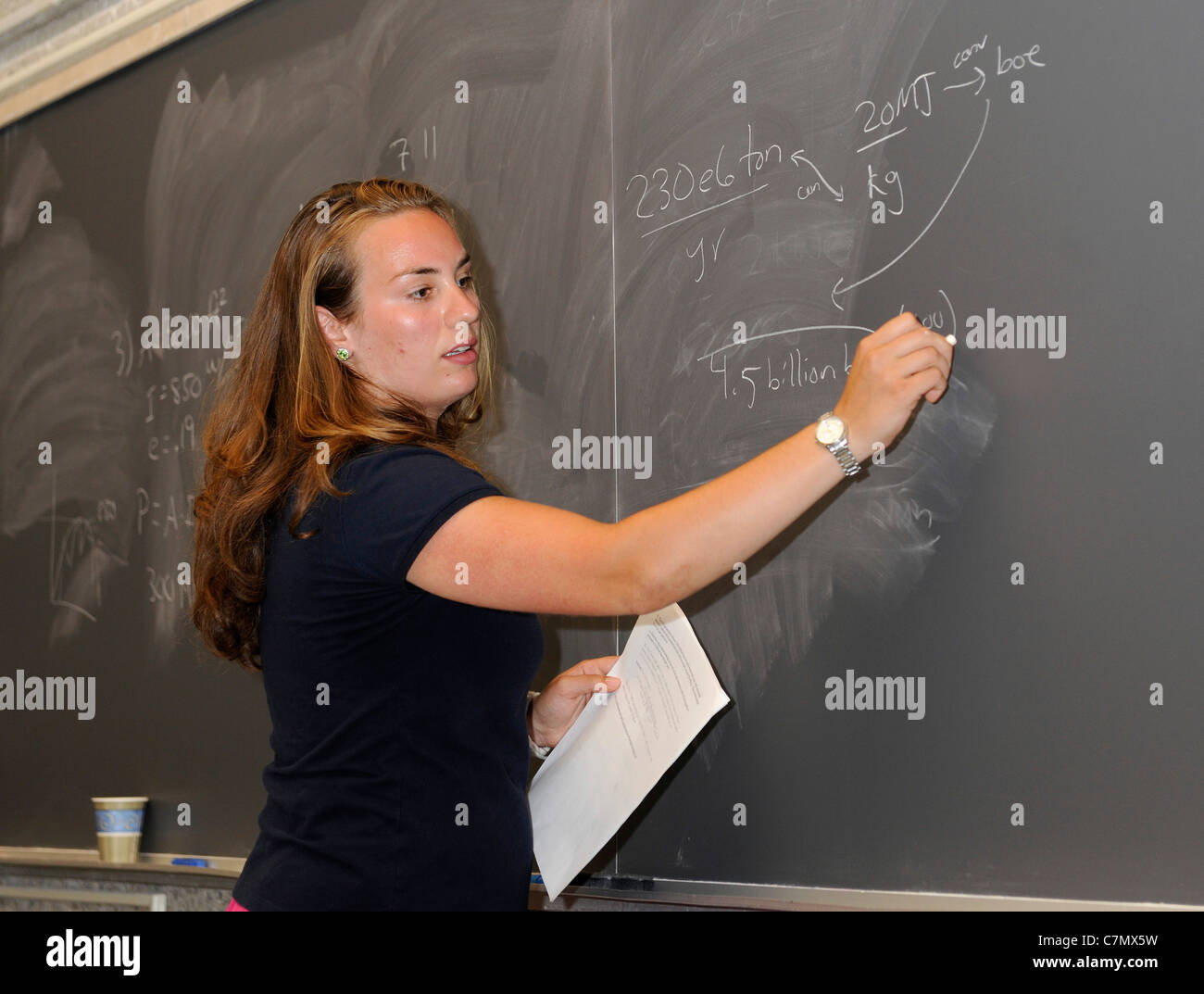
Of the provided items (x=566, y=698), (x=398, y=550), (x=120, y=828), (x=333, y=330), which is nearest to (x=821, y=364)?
(x=566, y=698)

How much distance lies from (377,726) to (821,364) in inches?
36.2

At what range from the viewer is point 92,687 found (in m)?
2.81

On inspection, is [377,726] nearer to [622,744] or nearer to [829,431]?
[622,744]

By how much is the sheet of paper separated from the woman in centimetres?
19

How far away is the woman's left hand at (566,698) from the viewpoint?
1.69 meters

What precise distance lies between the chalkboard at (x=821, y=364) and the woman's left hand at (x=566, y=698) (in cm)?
34

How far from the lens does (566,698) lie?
1.71m

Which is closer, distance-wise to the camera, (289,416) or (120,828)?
(289,416)

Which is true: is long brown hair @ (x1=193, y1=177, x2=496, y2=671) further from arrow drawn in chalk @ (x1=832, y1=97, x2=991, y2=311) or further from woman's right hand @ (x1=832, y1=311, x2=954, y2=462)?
arrow drawn in chalk @ (x1=832, y1=97, x2=991, y2=311)

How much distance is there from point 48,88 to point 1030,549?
98.9 inches

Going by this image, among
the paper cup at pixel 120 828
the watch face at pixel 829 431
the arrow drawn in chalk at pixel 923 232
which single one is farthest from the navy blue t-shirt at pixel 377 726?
the paper cup at pixel 120 828

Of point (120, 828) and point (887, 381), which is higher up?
point (887, 381)

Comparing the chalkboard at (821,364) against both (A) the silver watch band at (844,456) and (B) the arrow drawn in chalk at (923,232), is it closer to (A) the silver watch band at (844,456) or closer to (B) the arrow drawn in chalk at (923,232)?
(B) the arrow drawn in chalk at (923,232)
